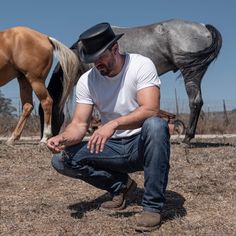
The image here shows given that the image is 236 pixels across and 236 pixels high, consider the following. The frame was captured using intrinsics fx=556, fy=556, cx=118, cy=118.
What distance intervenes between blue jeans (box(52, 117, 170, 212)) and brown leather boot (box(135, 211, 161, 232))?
0.04m

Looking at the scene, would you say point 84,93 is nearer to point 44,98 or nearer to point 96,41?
point 96,41

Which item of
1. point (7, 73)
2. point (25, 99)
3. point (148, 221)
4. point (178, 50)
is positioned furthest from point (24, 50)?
point (148, 221)

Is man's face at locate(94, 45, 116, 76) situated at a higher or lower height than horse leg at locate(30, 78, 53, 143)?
higher

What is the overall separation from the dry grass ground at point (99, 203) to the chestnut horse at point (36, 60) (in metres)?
2.39

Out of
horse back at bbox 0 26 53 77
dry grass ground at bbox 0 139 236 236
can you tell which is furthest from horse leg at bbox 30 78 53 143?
dry grass ground at bbox 0 139 236 236

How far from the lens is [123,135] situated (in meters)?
3.99

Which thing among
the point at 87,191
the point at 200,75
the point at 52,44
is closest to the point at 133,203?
the point at 87,191

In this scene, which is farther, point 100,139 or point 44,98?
point 44,98

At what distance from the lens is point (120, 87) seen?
12.5 feet

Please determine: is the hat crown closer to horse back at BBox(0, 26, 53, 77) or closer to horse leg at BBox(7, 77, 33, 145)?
horse back at BBox(0, 26, 53, 77)

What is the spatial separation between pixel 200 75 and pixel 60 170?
459 centimetres

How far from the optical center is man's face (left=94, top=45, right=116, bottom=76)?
3.69 metres

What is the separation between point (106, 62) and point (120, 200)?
1.16 m

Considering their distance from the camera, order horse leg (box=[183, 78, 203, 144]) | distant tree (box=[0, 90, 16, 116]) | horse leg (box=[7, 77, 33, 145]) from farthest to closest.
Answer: distant tree (box=[0, 90, 16, 116])
horse leg (box=[7, 77, 33, 145])
horse leg (box=[183, 78, 203, 144])
